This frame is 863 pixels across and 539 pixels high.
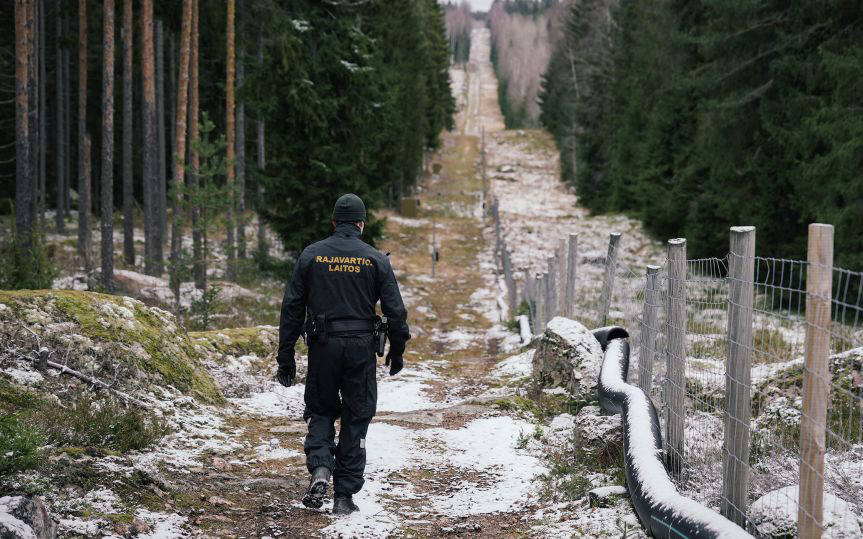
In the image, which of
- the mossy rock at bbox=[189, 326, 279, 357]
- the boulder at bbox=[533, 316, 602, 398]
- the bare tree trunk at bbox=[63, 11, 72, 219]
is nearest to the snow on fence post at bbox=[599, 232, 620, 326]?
the boulder at bbox=[533, 316, 602, 398]

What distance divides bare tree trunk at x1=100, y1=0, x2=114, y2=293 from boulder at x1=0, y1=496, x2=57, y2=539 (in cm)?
1380

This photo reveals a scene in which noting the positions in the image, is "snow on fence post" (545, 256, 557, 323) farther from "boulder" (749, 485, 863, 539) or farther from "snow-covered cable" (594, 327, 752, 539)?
"boulder" (749, 485, 863, 539)

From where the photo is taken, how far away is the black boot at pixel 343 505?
200 inches

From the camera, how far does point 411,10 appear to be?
41.3 metres

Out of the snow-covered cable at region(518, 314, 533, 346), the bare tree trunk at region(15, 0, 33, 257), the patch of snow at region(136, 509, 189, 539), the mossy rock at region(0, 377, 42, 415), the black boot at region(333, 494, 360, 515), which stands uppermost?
the bare tree trunk at region(15, 0, 33, 257)

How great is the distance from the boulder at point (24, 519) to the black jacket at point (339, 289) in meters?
2.01

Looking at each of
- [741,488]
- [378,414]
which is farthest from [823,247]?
[378,414]

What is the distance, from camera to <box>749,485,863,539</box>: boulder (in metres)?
3.36

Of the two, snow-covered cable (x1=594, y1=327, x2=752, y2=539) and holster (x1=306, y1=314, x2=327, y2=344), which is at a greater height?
holster (x1=306, y1=314, x2=327, y2=344)

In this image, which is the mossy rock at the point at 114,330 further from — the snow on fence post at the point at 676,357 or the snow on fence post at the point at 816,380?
the snow on fence post at the point at 816,380

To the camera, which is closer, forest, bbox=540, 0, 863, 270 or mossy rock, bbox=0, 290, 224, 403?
mossy rock, bbox=0, 290, 224, 403

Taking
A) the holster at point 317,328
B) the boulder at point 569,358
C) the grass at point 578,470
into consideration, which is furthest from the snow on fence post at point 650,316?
the holster at point 317,328

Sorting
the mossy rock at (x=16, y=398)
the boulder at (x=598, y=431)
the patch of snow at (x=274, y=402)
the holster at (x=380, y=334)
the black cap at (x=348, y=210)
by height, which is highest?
the black cap at (x=348, y=210)

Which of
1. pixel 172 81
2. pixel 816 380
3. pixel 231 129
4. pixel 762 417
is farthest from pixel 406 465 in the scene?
pixel 172 81
